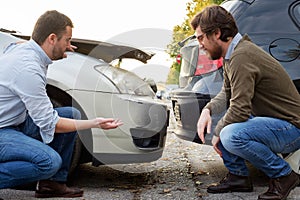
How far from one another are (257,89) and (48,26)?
144 centimetres

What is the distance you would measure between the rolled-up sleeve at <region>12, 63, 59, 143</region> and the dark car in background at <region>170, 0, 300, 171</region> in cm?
139

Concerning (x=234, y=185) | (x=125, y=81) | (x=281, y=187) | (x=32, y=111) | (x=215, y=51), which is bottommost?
(x=234, y=185)

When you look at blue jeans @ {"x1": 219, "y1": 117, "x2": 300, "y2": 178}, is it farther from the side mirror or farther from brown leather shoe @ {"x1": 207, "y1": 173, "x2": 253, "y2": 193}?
the side mirror

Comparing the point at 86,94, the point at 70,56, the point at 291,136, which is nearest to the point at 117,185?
the point at 86,94

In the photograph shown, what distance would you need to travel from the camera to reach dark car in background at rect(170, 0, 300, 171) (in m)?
3.72

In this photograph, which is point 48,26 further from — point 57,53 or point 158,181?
point 158,181

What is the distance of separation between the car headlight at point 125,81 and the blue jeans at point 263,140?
854 mm

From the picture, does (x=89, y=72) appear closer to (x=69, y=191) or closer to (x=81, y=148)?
(x=81, y=148)

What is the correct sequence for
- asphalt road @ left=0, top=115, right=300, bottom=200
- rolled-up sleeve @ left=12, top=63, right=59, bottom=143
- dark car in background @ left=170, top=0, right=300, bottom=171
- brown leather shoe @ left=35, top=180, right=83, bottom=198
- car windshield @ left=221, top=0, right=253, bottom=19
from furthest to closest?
1. car windshield @ left=221, top=0, right=253, bottom=19
2. dark car in background @ left=170, top=0, right=300, bottom=171
3. asphalt road @ left=0, top=115, right=300, bottom=200
4. brown leather shoe @ left=35, top=180, right=83, bottom=198
5. rolled-up sleeve @ left=12, top=63, right=59, bottom=143

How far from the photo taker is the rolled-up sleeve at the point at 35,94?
281 cm

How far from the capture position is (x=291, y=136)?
10.4ft

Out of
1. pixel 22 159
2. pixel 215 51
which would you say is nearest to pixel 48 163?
pixel 22 159

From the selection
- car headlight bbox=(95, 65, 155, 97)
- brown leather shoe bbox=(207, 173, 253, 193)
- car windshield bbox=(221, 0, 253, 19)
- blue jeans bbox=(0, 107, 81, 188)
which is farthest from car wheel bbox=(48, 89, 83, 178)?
car windshield bbox=(221, 0, 253, 19)

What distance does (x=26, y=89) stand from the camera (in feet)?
9.24
